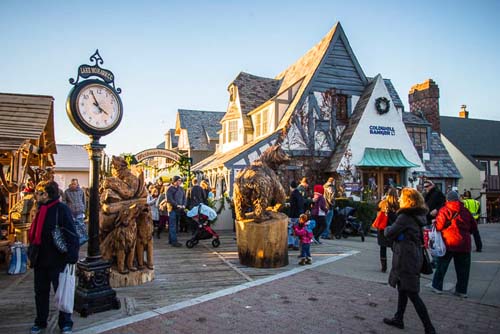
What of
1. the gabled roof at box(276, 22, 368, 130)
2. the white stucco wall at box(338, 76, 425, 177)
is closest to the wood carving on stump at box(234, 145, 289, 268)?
the gabled roof at box(276, 22, 368, 130)

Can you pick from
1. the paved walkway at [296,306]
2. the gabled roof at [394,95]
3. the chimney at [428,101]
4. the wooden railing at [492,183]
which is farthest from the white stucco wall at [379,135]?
the wooden railing at [492,183]

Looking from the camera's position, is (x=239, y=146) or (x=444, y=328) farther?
(x=239, y=146)

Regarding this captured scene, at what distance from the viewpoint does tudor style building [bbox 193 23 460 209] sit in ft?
57.7

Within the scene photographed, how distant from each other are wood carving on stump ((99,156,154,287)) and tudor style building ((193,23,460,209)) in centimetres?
979

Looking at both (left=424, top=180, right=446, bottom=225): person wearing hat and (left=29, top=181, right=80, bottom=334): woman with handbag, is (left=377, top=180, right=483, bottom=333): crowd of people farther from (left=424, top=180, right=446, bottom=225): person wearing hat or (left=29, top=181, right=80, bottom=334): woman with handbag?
(left=29, top=181, right=80, bottom=334): woman with handbag

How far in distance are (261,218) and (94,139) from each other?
356cm

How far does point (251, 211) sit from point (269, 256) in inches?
40.9

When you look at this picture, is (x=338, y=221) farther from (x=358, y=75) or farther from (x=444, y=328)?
(x=358, y=75)

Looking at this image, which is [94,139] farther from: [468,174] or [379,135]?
[468,174]

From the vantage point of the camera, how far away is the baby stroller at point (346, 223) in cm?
1249

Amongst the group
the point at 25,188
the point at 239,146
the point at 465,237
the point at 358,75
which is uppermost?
the point at 358,75

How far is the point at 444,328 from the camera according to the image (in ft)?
14.7

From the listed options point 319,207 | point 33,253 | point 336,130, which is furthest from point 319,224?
point 336,130

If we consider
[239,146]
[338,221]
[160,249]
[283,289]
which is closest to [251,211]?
[283,289]
